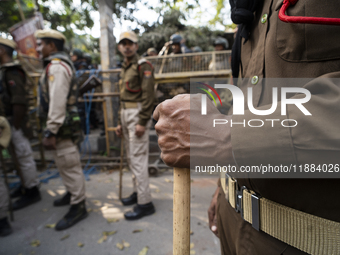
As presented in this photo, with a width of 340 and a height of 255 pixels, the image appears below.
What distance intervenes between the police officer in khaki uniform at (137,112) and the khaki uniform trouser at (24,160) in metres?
1.77

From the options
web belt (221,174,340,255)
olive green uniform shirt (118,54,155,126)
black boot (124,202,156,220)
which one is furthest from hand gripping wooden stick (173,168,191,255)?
black boot (124,202,156,220)

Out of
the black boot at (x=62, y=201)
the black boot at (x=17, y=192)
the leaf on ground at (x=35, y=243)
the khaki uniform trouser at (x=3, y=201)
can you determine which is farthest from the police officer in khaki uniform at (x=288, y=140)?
the black boot at (x=17, y=192)

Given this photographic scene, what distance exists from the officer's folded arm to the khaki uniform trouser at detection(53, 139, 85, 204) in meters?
2.65

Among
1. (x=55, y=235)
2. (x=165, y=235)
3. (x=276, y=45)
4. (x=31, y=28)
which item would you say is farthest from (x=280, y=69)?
(x=31, y=28)

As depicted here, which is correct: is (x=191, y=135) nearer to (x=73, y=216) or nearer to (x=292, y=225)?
(x=292, y=225)

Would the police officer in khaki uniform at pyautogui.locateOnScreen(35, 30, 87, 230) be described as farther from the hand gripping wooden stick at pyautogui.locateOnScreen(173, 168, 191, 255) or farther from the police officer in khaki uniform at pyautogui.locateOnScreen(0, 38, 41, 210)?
the hand gripping wooden stick at pyautogui.locateOnScreen(173, 168, 191, 255)

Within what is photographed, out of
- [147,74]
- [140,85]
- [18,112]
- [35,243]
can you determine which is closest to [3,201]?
[35,243]

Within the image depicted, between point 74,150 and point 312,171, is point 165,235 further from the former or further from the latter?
point 312,171

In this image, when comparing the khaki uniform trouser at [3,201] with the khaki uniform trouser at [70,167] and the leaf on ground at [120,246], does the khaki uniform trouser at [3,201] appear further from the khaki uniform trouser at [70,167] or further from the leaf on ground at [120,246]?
the leaf on ground at [120,246]

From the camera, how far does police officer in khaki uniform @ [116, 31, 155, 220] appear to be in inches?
123

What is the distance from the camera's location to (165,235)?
2.75 meters

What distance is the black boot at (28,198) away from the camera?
355 centimetres

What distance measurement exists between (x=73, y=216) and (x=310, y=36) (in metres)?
3.28

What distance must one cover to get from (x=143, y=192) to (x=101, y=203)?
946 millimetres
